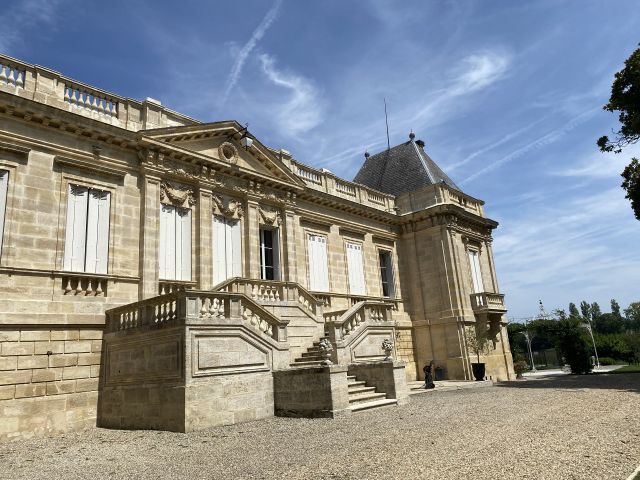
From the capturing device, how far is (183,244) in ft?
43.7

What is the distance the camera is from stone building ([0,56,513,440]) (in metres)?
9.46

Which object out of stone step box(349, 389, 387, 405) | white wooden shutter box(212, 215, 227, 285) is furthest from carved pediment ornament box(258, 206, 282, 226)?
stone step box(349, 389, 387, 405)

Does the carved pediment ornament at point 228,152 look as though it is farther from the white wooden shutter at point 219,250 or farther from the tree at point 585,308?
the tree at point 585,308

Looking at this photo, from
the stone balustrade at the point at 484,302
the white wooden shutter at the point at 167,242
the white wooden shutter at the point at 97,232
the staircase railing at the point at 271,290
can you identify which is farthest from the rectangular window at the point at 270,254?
the stone balustrade at the point at 484,302

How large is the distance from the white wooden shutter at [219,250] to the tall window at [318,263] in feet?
12.3

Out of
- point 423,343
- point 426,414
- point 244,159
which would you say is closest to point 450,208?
point 423,343

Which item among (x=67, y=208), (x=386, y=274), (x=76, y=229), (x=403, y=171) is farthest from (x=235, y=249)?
(x=403, y=171)

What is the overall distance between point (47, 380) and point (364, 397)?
22.5 feet

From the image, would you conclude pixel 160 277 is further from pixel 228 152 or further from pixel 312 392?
pixel 312 392

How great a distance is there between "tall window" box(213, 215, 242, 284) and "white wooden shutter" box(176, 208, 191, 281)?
85 cm

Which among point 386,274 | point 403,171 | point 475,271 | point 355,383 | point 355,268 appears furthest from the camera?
point 403,171

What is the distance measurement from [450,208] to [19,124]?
15816 mm

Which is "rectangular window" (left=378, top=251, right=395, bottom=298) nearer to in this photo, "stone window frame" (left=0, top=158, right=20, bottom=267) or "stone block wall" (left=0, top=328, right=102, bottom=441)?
"stone block wall" (left=0, top=328, right=102, bottom=441)

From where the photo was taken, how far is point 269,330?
1082cm
